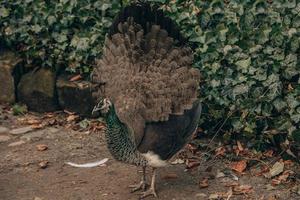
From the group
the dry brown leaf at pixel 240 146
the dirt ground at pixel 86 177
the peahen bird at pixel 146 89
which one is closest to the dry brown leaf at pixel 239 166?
the dirt ground at pixel 86 177

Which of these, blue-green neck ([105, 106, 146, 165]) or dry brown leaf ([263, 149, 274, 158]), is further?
dry brown leaf ([263, 149, 274, 158])

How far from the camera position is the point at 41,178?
6055mm

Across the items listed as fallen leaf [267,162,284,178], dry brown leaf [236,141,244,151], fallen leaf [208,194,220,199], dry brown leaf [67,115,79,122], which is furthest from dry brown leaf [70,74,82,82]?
fallen leaf [267,162,284,178]

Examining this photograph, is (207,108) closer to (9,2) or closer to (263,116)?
(263,116)

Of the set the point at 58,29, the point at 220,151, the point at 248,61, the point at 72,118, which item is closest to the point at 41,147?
the point at 72,118

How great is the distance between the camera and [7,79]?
7.74 metres

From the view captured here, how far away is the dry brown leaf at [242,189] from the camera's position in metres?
5.61

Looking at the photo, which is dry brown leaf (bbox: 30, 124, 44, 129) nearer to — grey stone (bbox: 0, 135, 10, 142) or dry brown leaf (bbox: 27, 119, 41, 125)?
dry brown leaf (bbox: 27, 119, 41, 125)

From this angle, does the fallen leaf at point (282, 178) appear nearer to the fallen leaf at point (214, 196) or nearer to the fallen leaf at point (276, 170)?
the fallen leaf at point (276, 170)

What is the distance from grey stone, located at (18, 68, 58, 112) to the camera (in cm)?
752

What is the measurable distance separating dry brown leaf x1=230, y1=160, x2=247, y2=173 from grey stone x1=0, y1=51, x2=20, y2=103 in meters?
3.14

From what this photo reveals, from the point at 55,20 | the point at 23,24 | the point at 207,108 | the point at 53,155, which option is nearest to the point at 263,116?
the point at 207,108

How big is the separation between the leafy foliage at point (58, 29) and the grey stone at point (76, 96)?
0.59 feet

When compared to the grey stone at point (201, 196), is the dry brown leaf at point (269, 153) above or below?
above
